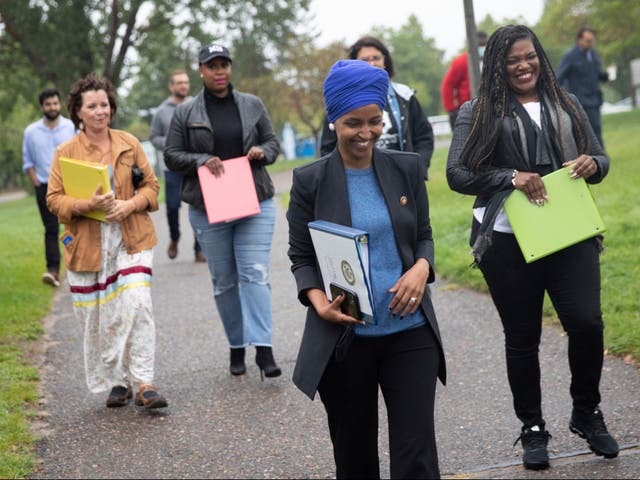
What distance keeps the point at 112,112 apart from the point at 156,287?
4921 millimetres

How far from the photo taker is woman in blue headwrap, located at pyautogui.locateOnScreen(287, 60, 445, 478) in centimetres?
352

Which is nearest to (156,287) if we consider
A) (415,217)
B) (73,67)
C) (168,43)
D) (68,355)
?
(68,355)

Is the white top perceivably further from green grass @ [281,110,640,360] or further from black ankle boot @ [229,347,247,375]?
black ankle boot @ [229,347,247,375]

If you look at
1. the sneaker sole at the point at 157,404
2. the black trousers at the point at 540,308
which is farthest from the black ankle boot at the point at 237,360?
the black trousers at the point at 540,308

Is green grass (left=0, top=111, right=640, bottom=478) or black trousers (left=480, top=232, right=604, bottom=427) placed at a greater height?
black trousers (left=480, top=232, right=604, bottom=427)

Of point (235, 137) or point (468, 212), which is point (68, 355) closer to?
point (235, 137)

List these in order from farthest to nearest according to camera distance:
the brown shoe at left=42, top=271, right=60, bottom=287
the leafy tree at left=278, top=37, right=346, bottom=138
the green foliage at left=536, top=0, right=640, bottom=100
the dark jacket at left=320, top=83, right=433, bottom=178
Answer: the leafy tree at left=278, top=37, right=346, bottom=138, the green foliage at left=536, top=0, right=640, bottom=100, the brown shoe at left=42, top=271, right=60, bottom=287, the dark jacket at left=320, top=83, right=433, bottom=178

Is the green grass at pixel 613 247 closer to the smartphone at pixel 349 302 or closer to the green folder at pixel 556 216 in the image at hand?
the green folder at pixel 556 216

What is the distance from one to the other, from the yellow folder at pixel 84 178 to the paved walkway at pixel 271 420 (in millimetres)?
1337

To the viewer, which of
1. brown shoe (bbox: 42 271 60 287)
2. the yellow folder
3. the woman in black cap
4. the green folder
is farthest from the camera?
brown shoe (bbox: 42 271 60 287)

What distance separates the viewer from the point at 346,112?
354 cm

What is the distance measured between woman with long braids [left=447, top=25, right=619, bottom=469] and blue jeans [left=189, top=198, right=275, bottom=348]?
2422 millimetres

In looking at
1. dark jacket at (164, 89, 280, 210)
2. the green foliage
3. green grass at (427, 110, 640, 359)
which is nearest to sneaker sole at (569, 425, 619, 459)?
green grass at (427, 110, 640, 359)

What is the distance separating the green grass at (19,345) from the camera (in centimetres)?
563
